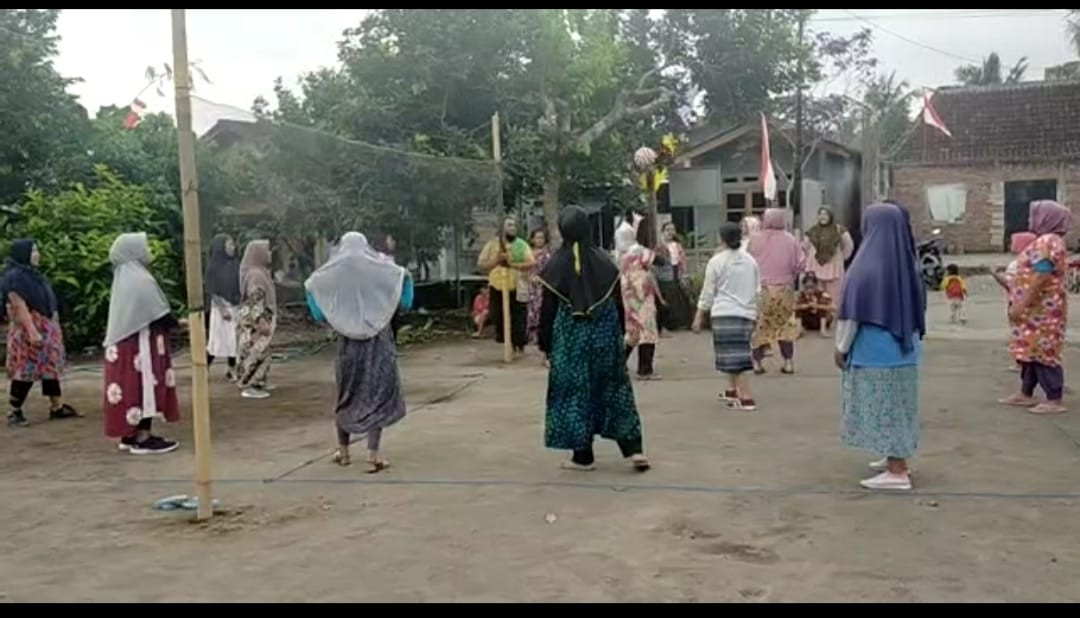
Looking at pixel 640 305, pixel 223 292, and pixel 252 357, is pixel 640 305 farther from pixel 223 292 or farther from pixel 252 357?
pixel 223 292

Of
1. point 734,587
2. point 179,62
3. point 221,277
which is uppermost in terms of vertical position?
point 179,62

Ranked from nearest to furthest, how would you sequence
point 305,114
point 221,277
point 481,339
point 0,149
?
point 221,277 → point 481,339 → point 0,149 → point 305,114

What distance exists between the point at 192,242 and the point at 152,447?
2.54 m

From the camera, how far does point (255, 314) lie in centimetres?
876

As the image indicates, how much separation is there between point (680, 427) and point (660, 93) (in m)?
12.6

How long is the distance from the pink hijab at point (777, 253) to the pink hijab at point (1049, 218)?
239 centimetres

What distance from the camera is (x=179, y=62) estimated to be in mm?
4617

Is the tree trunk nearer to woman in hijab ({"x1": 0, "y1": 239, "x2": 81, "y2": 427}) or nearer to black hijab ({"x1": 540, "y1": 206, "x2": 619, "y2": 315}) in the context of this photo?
woman in hijab ({"x1": 0, "y1": 239, "x2": 81, "y2": 427})

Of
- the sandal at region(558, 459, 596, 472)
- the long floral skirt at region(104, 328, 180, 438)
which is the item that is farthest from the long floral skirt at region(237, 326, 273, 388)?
the sandal at region(558, 459, 596, 472)

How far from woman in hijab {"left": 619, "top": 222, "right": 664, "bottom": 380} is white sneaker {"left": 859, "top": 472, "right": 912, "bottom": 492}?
160 inches

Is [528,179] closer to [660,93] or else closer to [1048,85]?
[660,93]

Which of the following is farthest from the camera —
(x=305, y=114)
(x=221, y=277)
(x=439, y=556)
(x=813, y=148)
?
(x=813, y=148)

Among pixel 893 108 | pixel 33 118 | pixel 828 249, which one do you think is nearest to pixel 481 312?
pixel 828 249

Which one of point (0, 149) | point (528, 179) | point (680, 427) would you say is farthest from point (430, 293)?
point (680, 427)
